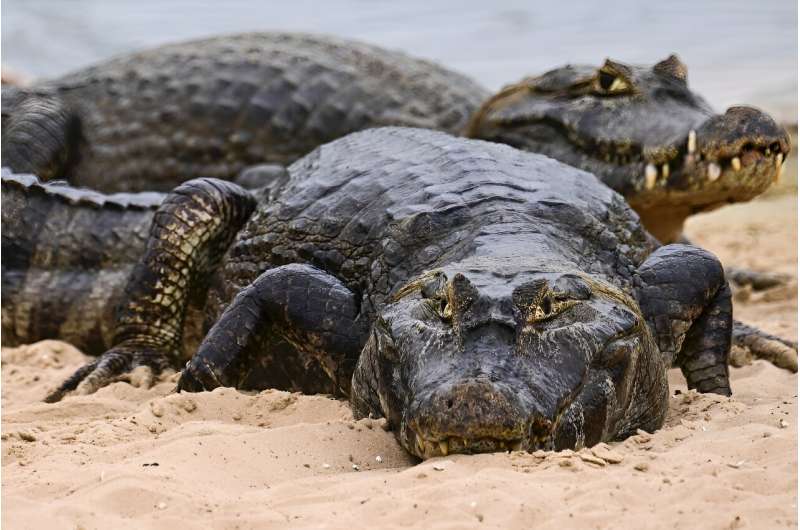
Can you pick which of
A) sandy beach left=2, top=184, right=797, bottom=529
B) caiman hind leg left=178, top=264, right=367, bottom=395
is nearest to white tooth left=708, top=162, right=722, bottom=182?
sandy beach left=2, top=184, right=797, bottom=529

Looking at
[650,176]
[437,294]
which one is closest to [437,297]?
[437,294]

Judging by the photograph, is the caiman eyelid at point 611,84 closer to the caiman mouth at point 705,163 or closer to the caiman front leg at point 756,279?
the caiman mouth at point 705,163

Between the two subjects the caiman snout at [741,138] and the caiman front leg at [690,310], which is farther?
the caiman snout at [741,138]

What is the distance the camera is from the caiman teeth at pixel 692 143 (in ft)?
20.8

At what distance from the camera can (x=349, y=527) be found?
270 cm

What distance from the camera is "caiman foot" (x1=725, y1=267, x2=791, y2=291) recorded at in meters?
7.42

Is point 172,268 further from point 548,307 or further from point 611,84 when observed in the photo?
point 611,84

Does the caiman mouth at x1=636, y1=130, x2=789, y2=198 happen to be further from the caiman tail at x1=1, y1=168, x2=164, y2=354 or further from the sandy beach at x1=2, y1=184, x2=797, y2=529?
the caiman tail at x1=1, y1=168, x2=164, y2=354

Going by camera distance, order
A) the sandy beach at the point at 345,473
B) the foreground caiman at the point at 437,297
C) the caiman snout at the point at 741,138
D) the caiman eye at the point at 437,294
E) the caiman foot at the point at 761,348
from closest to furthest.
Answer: the sandy beach at the point at 345,473 → the foreground caiman at the point at 437,297 → the caiman eye at the point at 437,294 → the caiman foot at the point at 761,348 → the caiman snout at the point at 741,138

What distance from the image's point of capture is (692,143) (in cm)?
635

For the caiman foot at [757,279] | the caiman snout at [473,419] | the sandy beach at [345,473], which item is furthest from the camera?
the caiman foot at [757,279]

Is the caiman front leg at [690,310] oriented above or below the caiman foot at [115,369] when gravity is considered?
above

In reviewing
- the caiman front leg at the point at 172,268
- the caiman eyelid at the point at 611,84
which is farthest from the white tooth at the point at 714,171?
the caiman front leg at the point at 172,268

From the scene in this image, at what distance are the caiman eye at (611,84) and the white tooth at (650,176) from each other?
0.64 metres
